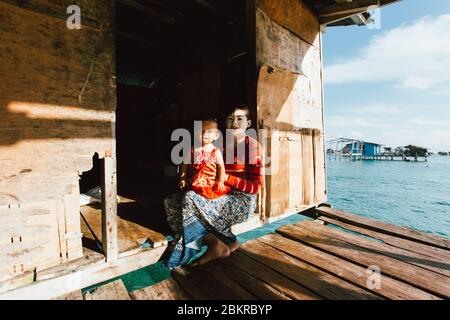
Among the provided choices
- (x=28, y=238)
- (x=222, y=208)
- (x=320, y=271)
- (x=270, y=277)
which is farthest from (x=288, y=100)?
(x=28, y=238)

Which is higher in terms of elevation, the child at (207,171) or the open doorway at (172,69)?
the open doorway at (172,69)

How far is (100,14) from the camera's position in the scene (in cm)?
228

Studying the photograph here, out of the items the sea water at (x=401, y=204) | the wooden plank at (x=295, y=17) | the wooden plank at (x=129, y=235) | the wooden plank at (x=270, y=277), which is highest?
the wooden plank at (x=295, y=17)

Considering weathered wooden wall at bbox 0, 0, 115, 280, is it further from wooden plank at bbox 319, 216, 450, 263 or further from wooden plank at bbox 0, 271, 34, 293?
wooden plank at bbox 319, 216, 450, 263

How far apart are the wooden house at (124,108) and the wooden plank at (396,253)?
3.00ft

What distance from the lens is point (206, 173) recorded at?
284 centimetres

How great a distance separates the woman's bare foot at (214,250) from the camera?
8.82ft

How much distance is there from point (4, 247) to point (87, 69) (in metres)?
1.70

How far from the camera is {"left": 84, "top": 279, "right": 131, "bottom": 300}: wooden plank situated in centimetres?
208

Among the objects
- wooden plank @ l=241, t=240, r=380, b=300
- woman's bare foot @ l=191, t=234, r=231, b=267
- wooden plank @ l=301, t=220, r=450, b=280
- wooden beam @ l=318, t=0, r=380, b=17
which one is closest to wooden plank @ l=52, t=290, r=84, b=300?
woman's bare foot @ l=191, t=234, r=231, b=267

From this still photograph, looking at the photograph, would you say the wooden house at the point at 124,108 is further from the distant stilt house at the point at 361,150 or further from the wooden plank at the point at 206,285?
the distant stilt house at the point at 361,150

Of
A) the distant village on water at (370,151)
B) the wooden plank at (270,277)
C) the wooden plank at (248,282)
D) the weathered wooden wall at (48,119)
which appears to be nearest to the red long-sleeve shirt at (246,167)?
the wooden plank at (270,277)

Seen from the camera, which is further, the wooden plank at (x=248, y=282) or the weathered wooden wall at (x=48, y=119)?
the wooden plank at (x=248, y=282)
